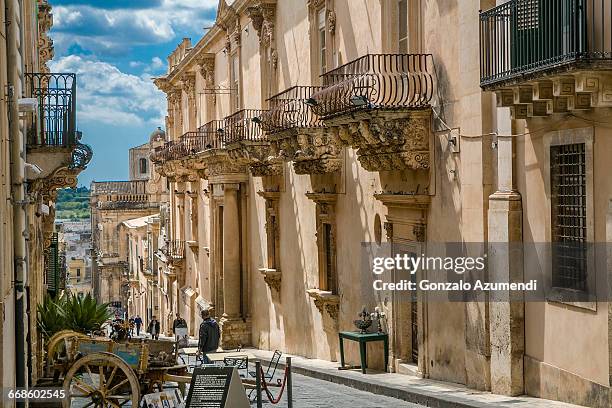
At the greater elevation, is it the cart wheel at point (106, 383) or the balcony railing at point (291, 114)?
the balcony railing at point (291, 114)

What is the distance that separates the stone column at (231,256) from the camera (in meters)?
28.9

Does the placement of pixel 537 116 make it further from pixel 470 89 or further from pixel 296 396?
pixel 296 396

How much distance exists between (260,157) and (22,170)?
482 inches

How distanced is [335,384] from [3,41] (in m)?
7.81

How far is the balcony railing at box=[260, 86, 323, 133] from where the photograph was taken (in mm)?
20797

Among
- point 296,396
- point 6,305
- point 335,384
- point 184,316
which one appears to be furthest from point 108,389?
point 184,316

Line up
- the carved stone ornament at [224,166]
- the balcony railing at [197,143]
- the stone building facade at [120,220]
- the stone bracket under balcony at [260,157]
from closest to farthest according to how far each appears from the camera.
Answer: the stone bracket under balcony at [260,157] → the carved stone ornament at [224,166] → the balcony railing at [197,143] → the stone building facade at [120,220]

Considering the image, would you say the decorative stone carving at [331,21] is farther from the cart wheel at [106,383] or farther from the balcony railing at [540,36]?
the cart wheel at [106,383]

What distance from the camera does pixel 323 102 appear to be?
17938mm

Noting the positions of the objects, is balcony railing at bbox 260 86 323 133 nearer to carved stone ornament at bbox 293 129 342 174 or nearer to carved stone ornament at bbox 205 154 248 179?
carved stone ornament at bbox 293 129 342 174

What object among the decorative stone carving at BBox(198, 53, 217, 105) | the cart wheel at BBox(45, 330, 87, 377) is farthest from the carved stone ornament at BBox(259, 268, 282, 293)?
the cart wheel at BBox(45, 330, 87, 377)

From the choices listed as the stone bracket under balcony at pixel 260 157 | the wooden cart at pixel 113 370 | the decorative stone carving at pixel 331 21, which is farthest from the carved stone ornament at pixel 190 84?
the wooden cart at pixel 113 370

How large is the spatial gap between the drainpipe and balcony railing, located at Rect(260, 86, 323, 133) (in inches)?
310

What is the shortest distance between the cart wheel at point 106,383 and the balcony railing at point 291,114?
840cm
